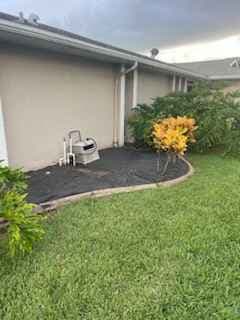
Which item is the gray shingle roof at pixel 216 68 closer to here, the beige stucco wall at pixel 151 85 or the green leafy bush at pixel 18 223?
the beige stucco wall at pixel 151 85

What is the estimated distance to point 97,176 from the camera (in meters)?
5.34

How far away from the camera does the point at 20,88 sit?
522 cm

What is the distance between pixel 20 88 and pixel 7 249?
343 centimetres

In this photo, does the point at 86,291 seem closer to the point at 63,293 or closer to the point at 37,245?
the point at 63,293

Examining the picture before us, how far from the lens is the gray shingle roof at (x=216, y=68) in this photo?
15.9m

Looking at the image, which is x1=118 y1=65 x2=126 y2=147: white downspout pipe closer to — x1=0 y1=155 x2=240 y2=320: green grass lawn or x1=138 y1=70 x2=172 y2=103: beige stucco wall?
x1=138 y1=70 x2=172 y2=103: beige stucco wall

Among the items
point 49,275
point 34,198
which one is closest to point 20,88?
point 34,198

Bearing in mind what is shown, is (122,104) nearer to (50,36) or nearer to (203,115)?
(203,115)

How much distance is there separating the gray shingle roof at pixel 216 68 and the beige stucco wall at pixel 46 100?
10677mm

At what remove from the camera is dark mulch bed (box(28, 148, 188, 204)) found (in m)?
4.53

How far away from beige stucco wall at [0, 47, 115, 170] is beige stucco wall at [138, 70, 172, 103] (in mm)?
2019

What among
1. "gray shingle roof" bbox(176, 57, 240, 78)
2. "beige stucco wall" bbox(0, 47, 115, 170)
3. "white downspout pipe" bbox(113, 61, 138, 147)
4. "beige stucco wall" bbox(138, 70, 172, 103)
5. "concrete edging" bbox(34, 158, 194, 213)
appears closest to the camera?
"concrete edging" bbox(34, 158, 194, 213)

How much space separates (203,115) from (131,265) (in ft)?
19.9

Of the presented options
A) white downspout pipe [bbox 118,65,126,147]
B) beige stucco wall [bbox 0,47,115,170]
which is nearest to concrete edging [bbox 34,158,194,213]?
beige stucco wall [bbox 0,47,115,170]
